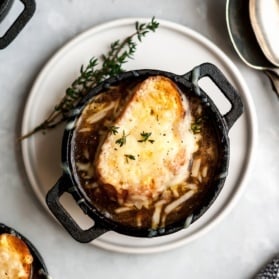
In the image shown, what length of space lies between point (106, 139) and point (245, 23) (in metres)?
0.41

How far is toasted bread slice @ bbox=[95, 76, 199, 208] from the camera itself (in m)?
1.75

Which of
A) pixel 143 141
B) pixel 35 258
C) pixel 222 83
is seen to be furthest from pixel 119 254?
pixel 222 83

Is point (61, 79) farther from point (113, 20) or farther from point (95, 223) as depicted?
point (95, 223)

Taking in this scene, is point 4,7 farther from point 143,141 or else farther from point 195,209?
point 195,209

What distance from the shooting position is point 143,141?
68.6 inches

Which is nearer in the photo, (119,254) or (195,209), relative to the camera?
(195,209)

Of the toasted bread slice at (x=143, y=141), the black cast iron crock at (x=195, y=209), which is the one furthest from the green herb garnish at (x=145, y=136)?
the black cast iron crock at (x=195, y=209)

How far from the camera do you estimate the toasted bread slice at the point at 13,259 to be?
5.94 ft

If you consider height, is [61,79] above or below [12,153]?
above

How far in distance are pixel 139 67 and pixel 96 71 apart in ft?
0.31

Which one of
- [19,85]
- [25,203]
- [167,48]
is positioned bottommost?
[25,203]

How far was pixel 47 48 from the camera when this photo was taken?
191cm

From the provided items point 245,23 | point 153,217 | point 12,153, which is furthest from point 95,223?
point 245,23

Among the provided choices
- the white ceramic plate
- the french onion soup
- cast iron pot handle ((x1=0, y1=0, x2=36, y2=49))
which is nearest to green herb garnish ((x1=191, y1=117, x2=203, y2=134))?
the french onion soup
